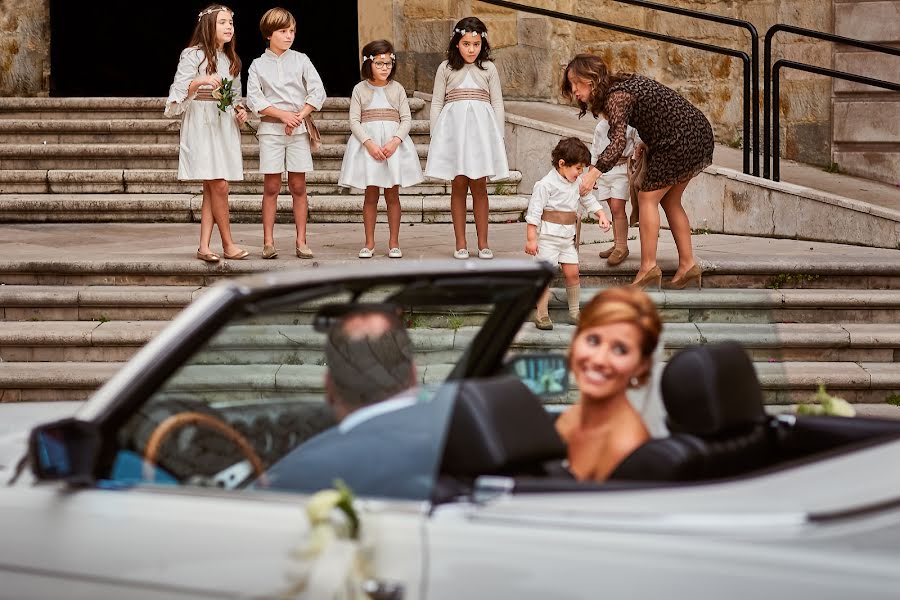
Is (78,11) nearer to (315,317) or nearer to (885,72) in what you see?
(885,72)

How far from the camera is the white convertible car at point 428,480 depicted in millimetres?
2361

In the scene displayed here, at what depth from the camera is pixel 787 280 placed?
338 inches

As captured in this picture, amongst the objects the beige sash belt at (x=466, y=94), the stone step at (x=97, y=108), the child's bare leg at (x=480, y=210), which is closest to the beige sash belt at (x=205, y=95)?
the beige sash belt at (x=466, y=94)

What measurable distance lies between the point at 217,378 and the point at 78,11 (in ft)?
40.5

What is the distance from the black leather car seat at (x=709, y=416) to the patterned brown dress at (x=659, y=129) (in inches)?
194

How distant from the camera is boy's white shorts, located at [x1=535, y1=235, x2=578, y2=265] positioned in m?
7.80

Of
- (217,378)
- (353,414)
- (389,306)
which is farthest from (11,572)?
(389,306)

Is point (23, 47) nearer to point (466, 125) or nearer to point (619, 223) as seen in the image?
point (466, 125)

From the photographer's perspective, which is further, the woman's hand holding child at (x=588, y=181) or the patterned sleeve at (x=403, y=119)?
the patterned sleeve at (x=403, y=119)

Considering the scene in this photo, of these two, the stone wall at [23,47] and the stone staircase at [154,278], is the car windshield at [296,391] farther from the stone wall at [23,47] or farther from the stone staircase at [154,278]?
the stone wall at [23,47]

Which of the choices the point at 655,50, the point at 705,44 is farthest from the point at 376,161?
the point at 655,50

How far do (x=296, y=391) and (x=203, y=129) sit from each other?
5972 millimetres

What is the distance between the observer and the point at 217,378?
2967 mm

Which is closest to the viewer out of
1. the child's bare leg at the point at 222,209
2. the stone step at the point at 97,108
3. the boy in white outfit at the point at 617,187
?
the boy in white outfit at the point at 617,187
